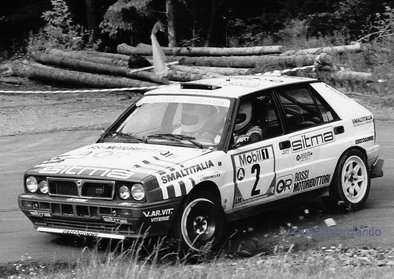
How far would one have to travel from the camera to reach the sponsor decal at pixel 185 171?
8781 mm

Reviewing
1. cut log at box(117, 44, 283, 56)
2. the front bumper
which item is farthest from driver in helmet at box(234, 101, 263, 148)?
cut log at box(117, 44, 283, 56)

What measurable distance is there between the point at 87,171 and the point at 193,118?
4.90 feet

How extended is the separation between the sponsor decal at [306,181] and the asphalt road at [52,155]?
43 centimetres

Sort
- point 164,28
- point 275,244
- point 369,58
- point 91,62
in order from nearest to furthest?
point 275,244 < point 369,58 < point 91,62 < point 164,28

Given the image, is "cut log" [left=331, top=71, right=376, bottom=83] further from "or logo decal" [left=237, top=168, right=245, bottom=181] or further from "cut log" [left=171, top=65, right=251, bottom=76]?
"or logo decal" [left=237, top=168, right=245, bottom=181]

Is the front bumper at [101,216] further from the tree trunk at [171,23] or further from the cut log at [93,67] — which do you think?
the tree trunk at [171,23]

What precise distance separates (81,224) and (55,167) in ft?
2.23

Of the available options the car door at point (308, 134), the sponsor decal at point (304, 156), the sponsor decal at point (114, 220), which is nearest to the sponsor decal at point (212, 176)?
the sponsor decal at point (114, 220)

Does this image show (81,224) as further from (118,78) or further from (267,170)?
(118,78)

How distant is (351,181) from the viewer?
11.0 meters

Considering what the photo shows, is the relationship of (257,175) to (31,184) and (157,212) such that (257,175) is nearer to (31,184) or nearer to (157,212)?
(157,212)

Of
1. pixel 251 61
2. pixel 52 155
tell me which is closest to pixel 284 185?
pixel 52 155

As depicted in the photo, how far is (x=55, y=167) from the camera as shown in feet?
30.4

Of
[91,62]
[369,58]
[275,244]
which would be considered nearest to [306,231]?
[275,244]
